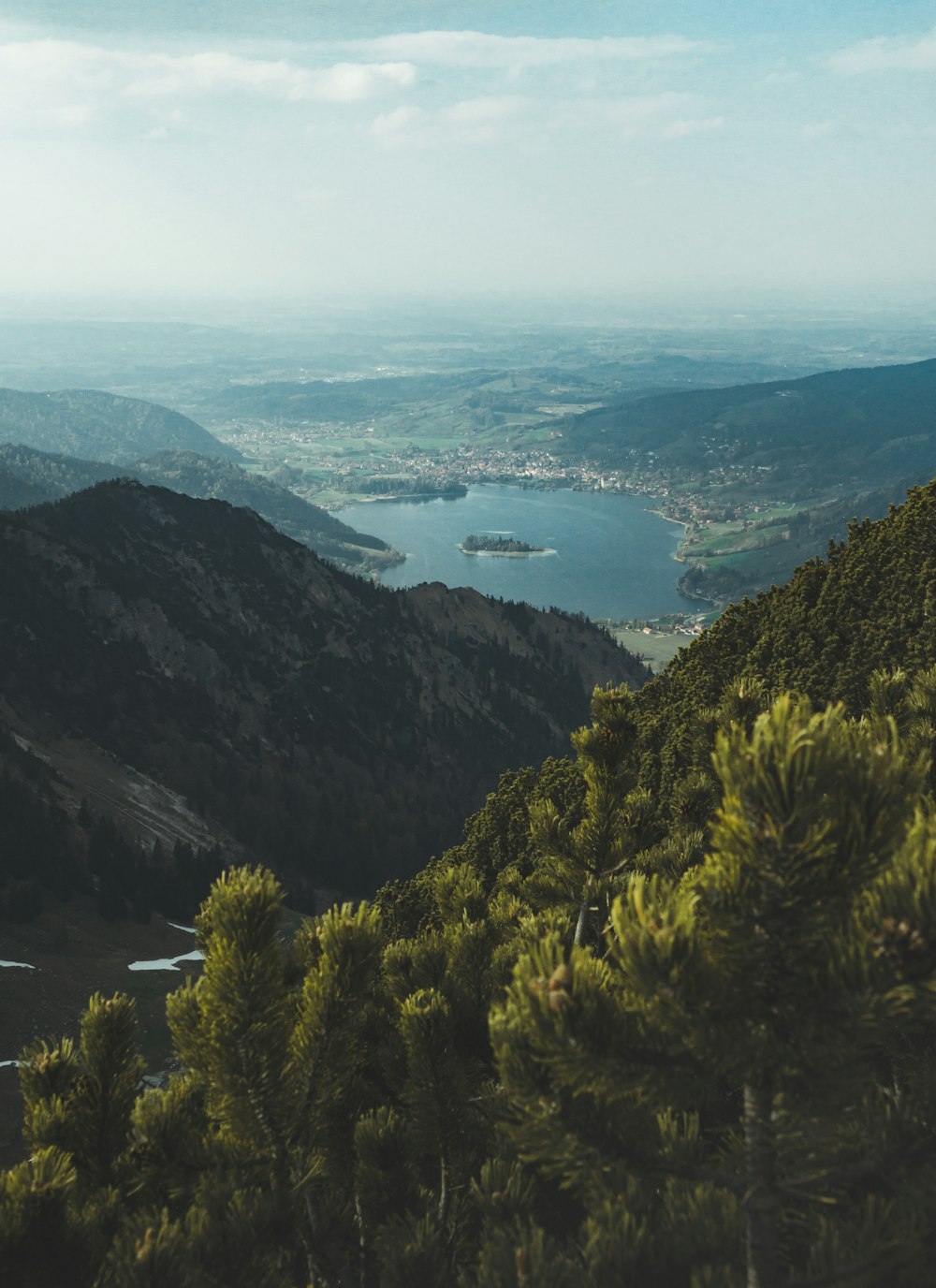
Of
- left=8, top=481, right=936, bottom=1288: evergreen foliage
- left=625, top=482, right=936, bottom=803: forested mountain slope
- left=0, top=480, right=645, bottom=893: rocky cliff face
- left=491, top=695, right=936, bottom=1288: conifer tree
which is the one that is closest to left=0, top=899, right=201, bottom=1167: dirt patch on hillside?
left=0, top=480, right=645, bottom=893: rocky cliff face

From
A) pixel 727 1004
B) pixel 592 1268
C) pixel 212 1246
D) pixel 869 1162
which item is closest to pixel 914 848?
pixel 727 1004

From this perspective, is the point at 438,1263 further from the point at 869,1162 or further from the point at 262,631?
the point at 262,631

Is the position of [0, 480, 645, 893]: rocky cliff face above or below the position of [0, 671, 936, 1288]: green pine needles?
below

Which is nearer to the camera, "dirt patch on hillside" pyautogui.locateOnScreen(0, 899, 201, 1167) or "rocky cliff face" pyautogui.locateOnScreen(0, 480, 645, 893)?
"dirt patch on hillside" pyautogui.locateOnScreen(0, 899, 201, 1167)

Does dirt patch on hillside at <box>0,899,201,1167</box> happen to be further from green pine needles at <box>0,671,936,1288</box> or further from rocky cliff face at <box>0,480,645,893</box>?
green pine needles at <box>0,671,936,1288</box>

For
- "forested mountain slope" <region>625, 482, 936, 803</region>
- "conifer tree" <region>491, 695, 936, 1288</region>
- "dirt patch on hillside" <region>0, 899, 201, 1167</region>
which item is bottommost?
"dirt patch on hillside" <region>0, 899, 201, 1167</region>

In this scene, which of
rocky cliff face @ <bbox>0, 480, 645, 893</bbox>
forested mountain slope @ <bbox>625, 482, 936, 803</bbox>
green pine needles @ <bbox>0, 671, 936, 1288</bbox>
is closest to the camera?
green pine needles @ <bbox>0, 671, 936, 1288</bbox>

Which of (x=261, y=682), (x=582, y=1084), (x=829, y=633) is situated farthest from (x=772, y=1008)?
(x=261, y=682)
